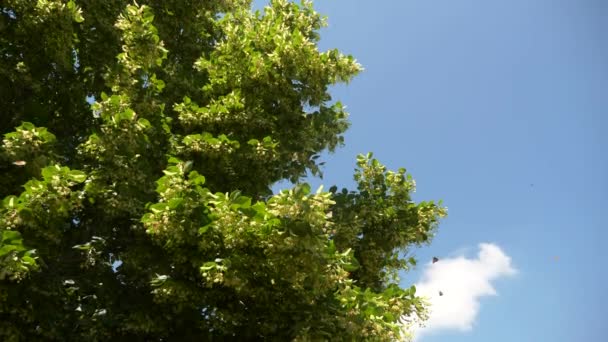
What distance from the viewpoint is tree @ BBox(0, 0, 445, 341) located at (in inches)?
223

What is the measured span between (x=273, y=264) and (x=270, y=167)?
2782 mm

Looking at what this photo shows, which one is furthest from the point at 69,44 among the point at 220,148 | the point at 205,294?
the point at 205,294

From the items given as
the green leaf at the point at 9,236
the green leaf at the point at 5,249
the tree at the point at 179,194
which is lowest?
the green leaf at the point at 5,249

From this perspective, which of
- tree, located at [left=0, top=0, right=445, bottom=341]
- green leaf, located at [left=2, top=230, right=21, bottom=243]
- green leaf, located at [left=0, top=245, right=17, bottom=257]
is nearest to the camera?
green leaf, located at [left=0, top=245, right=17, bottom=257]

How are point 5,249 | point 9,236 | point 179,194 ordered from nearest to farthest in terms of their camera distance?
point 5,249
point 9,236
point 179,194

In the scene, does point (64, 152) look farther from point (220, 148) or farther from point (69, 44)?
point (220, 148)

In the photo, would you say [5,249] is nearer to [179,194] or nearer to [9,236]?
[9,236]

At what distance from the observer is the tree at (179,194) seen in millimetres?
5656

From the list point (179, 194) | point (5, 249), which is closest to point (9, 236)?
point (5, 249)

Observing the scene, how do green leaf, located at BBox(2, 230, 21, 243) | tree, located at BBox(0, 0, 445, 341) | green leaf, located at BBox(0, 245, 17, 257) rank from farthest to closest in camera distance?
1. tree, located at BBox(0, 0, 445, 341)
2. green leaf, located at BBox(2, 230, 21, 243)
3. green leaf, located at BBox(0, 245, 17, 257)

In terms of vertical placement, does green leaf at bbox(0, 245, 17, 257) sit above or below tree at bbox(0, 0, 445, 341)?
below

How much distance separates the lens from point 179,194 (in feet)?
19.1

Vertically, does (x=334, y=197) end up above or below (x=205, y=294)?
above

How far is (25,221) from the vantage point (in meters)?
5.61
